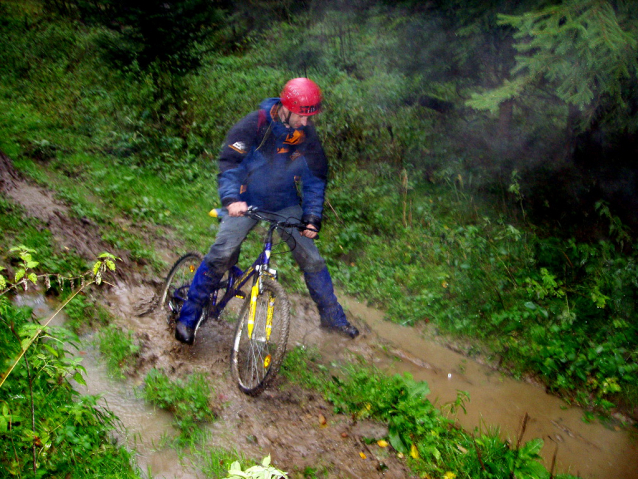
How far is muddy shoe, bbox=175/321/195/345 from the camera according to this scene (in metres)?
4.66

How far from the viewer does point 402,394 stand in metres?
4.22

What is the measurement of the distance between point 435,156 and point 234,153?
564 cm

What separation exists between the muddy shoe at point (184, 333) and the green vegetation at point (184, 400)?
51cm

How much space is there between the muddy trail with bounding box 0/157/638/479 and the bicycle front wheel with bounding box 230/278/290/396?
0.17 meters

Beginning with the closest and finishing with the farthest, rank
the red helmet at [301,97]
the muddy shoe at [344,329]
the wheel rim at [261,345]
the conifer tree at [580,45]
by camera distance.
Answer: the red helmet at [301,97]
the wheel rim at [261,345]
the conifer tree at [580,45]
the muddy shoe at [344,329]

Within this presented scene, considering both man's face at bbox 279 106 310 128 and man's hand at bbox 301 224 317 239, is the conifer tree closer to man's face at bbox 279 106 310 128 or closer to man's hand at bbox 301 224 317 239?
man's face at bbox 279 106 310 128

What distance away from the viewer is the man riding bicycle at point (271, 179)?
410cm

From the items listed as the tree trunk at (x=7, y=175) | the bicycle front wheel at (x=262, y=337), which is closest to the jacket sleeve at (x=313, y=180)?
the bicycle front wheel at (x=262, y=337)

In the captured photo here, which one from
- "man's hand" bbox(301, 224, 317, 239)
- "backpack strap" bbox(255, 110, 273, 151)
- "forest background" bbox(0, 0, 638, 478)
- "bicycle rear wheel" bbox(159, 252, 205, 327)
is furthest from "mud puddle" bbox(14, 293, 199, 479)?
"backpack strap" bbox(255, 110, 273, 151)

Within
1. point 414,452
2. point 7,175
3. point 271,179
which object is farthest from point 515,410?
point 7,175

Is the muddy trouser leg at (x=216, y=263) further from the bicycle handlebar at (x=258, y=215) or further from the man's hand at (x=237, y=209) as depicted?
the man's hand at (x=237, y=209)

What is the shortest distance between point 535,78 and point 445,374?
11.8ft

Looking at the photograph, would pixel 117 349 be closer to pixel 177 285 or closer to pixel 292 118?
pixel 177 285

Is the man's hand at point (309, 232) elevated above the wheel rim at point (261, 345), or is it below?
above
